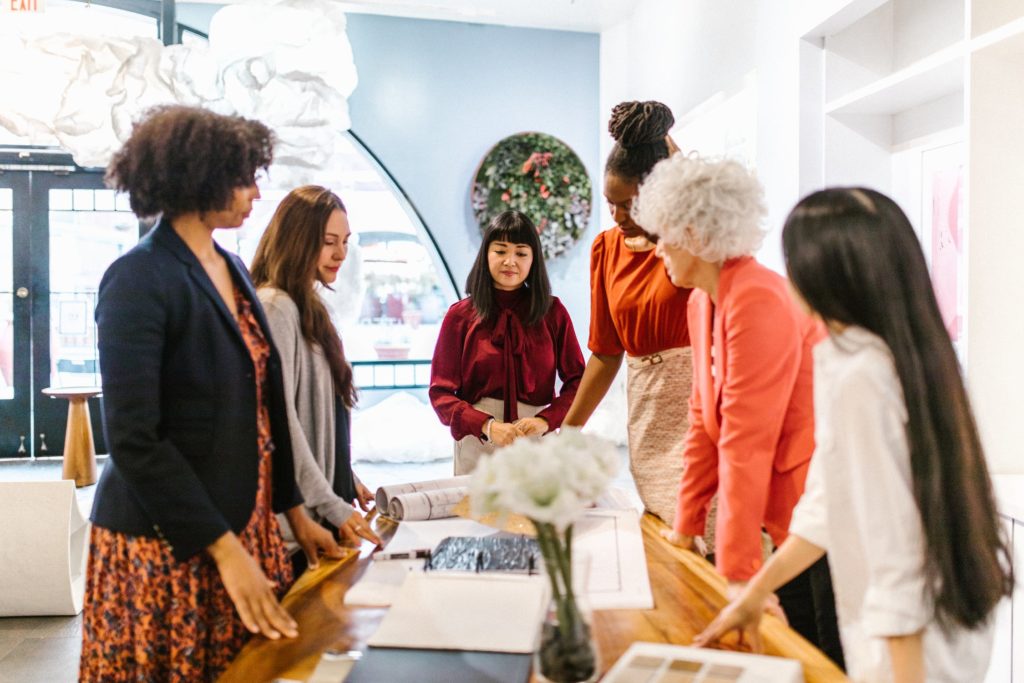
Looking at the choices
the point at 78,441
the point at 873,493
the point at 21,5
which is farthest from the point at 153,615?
the point at 78,441

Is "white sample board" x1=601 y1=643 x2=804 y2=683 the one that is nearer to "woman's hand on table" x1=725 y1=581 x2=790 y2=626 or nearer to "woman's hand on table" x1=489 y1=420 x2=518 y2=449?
"woman's hand on table" x1=725 y1=581 x2=790 y2=626

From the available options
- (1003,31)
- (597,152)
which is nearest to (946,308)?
(1003,31)

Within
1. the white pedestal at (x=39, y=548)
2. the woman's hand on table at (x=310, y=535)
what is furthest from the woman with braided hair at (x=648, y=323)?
the white pedestal at (x=39, y=548)

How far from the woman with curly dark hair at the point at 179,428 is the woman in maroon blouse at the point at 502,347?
1.27m

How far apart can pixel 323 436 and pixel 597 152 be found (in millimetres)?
5822

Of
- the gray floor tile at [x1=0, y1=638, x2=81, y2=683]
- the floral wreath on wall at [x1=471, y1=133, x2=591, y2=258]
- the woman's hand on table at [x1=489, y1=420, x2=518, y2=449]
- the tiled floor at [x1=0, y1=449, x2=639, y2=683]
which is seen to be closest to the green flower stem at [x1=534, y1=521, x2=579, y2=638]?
the woman's hand on table at [x1=489, y1=420, x2=518, y2=449]

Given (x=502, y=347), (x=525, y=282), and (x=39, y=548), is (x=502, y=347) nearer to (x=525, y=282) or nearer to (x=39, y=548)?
(x=525, y=282)

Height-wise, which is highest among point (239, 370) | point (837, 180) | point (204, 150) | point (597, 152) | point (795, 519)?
point (597, 152)

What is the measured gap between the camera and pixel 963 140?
2709 mm

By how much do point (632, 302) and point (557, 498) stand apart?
117 cm

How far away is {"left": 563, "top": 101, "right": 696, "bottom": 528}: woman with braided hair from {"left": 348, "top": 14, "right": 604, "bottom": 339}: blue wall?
5.06m

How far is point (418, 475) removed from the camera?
6441mm

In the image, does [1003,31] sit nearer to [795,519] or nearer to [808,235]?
[808,235]

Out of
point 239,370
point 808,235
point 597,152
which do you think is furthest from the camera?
point 597,152
